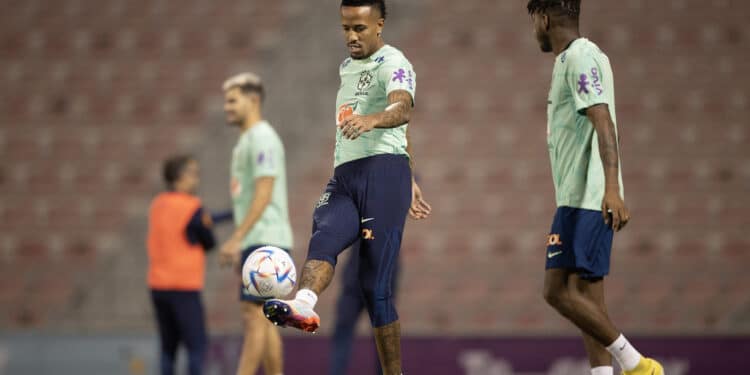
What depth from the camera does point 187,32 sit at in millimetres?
17359

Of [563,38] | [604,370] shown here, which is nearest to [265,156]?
[563,38]

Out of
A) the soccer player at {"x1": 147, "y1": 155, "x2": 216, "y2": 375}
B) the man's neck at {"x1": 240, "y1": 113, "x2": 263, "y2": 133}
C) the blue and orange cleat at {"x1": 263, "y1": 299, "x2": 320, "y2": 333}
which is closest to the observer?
the blue and orange cleat at {"x1": 263, "y1": 299, "x2": 320, "y2": 333}

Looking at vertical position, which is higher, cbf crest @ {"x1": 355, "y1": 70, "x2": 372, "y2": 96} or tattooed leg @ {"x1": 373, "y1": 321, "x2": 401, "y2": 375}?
cbf crest @ {"x1": 355, "y1": 70, "x2": 372, "y2": 96}

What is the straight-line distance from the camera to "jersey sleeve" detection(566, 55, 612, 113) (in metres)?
5.19

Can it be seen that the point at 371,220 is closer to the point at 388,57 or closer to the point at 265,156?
the point at 388,57

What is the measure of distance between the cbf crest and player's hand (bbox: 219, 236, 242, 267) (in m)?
1.83

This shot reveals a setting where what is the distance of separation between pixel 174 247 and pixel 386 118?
3.85 meters

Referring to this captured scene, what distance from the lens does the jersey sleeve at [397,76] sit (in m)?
5.07

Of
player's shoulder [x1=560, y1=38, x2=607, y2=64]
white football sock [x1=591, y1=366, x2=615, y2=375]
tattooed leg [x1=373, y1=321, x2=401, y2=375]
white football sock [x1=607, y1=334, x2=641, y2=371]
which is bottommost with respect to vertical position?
white football sock [x1=591, y1=366, x2=615, y2=375]

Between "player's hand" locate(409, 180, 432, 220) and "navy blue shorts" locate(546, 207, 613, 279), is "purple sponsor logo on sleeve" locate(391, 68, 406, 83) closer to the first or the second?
"player's hand" locate(409, 180, 432, 220)

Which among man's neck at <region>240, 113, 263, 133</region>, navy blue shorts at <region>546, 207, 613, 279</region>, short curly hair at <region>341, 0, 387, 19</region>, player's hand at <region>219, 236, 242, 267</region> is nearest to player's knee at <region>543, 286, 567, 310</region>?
navy blue shorts at <region>546, 207, 613, 279</region>

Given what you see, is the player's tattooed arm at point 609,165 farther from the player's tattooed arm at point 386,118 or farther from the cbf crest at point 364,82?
the cbf crest at point 364,82

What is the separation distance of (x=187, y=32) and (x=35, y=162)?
3.40 meters

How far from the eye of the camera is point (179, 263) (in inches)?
321
